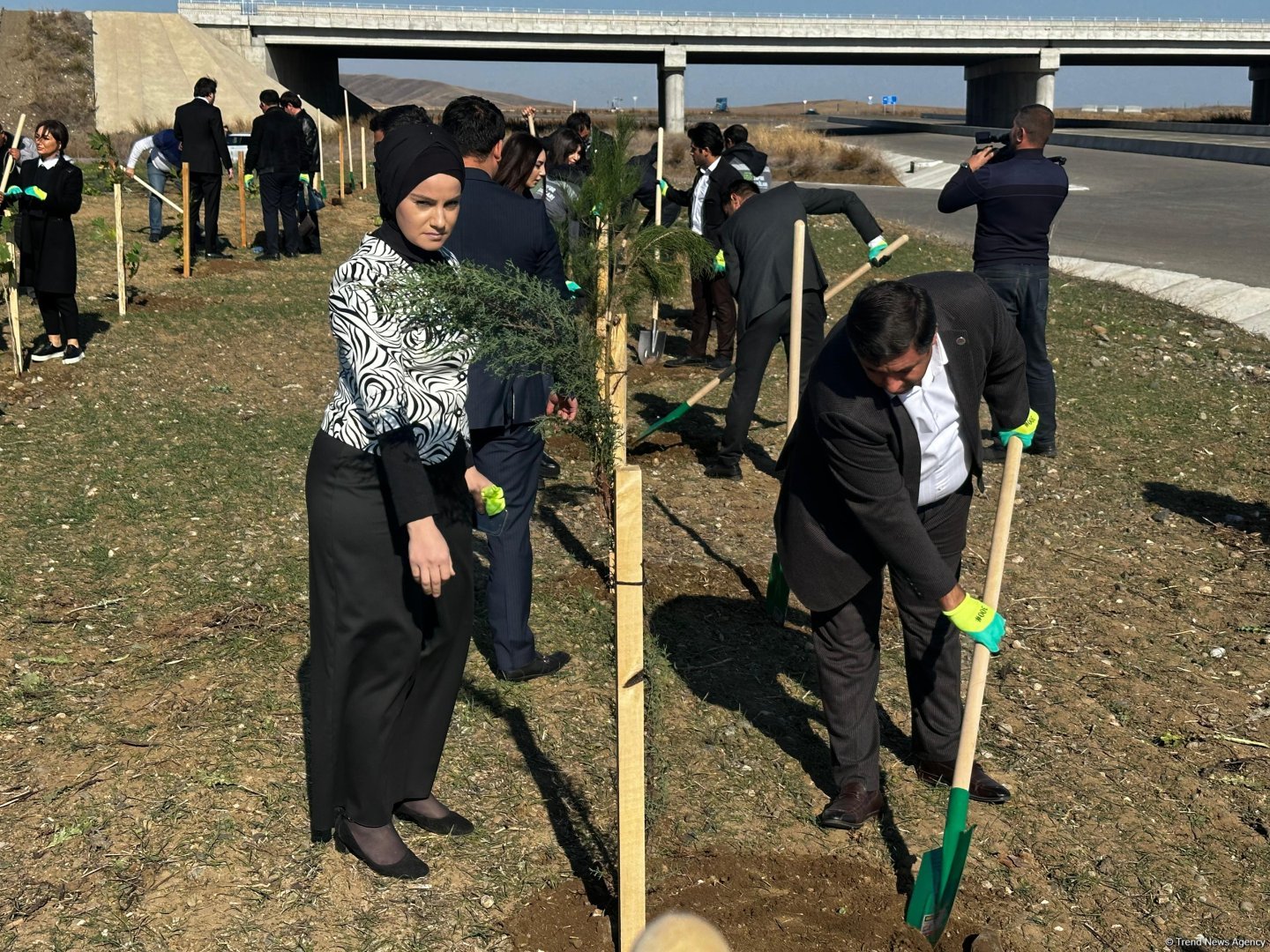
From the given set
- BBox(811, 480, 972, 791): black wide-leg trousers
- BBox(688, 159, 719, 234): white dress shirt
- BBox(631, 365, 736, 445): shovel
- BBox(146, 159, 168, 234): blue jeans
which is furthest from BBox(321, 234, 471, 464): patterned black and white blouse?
BBox(146, 159, 168, 234): blue jeans

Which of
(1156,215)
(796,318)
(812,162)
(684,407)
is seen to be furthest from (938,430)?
(812,162)

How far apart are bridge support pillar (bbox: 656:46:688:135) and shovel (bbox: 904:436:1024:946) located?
4775 cm

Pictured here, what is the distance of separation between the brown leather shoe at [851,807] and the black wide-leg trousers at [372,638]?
120 centimetres

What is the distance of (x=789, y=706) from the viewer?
4.43 metres

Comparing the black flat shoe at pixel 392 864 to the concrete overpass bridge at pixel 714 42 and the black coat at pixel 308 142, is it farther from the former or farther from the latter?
the concrete overpass bridge at pixel 714 42

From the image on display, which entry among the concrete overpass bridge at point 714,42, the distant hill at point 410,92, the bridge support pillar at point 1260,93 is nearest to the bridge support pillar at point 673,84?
the concrete overpass bridge at point 714,42

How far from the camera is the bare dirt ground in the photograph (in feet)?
10.6

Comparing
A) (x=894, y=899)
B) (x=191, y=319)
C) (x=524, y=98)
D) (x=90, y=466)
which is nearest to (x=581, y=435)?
(x=894, y=899)

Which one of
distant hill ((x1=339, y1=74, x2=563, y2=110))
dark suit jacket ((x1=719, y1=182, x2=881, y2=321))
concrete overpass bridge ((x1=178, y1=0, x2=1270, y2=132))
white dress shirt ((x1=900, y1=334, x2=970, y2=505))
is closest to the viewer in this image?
white dress shirt ((x1=900, y1=334, x2=970, y2=505))

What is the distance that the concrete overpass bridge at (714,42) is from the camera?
1773 inches

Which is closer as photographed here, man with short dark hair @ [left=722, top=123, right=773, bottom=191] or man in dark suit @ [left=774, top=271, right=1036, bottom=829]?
man in dark suit @ [left=774, top=271, right=1036, bottom=829]

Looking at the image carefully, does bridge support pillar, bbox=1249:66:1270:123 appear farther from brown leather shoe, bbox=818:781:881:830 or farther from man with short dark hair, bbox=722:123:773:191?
brown leather shoe, bbox=818:781:881:830

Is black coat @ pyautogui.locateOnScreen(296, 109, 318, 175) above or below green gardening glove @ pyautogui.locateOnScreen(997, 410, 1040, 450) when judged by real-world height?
above

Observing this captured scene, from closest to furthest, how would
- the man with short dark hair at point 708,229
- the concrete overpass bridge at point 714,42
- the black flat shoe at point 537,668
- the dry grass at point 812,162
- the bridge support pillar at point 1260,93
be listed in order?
the black flat shoe at point 537,668 < the man with short dark hair at point 708,229 < the dry grass at point 812,162 < the concrete overpass bridge at point 714,42 < the bridge support pillar at point 1260,93
